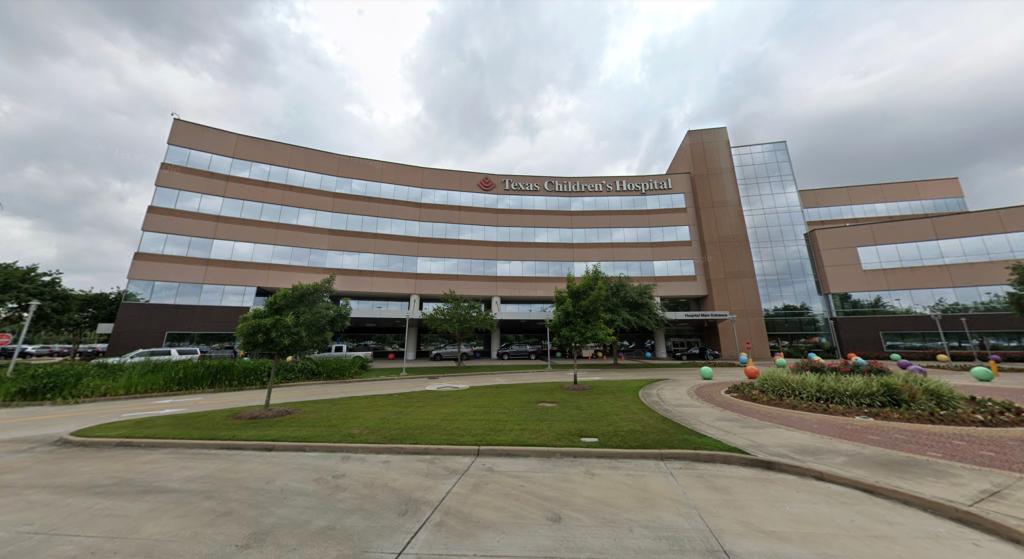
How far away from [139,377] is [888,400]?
95.4 ft

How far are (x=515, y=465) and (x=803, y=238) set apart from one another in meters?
46.7

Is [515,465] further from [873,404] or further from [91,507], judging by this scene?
[873,404]

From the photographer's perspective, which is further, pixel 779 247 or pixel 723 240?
pixel 779 247

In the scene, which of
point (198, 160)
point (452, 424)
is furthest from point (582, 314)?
point (198, 160)

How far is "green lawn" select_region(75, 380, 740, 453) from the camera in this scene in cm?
745

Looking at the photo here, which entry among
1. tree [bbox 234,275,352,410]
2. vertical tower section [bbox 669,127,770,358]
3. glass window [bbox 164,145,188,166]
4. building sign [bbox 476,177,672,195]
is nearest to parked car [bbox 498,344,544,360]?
building sign [bbox 476,177,672,195]

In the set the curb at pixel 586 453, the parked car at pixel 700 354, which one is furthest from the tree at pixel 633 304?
the curb at pixel 586 453

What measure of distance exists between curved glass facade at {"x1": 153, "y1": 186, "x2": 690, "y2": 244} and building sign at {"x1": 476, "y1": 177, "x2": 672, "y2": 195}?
500 cm

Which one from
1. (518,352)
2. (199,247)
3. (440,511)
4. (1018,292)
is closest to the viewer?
(440,511)

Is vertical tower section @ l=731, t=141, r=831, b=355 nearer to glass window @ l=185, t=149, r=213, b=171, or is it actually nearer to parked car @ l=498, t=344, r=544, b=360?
→ parked car @ l=498, t=344, r=544, b=360

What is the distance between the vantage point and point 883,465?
5902 mm

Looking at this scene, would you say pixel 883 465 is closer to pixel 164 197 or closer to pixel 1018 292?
pixel 1018 292

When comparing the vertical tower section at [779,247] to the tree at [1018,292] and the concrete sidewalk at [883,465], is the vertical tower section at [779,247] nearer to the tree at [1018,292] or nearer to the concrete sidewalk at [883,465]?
the tree at [1018,292]

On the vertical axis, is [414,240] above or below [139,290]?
above
